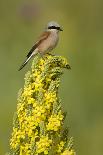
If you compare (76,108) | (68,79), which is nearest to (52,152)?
(76,108)

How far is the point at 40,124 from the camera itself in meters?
8.16

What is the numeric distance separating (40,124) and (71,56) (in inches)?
428

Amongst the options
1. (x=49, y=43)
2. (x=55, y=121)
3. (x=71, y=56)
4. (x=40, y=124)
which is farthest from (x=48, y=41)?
(x=71, y=56)

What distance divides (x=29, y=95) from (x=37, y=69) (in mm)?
424

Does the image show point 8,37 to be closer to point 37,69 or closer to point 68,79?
point 68,79

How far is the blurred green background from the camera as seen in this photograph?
50.0 feet

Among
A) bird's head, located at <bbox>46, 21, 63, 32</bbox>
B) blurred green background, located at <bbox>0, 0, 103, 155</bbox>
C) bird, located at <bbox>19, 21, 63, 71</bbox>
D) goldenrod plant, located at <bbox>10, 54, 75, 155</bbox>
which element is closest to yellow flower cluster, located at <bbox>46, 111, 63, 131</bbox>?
goldenrod plant, located at <bbox>10, 54, 75, 155</bbox>

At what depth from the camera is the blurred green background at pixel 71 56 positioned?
15250 mm

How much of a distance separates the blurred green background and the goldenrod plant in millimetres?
4316

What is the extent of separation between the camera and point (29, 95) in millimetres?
8250

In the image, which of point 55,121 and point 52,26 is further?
point 52,26

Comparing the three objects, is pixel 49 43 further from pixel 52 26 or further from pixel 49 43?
pixel 52 26

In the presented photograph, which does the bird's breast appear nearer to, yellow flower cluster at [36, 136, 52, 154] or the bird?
the bird

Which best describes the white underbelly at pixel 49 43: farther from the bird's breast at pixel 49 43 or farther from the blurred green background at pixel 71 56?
the blurred green background at pixel 71 56
